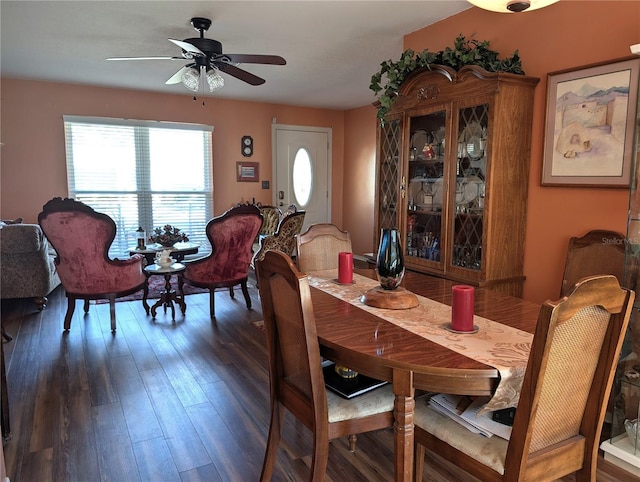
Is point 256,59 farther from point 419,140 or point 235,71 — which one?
point 419,140

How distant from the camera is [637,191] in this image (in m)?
2.04

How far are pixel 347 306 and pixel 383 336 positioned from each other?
372 millimetres

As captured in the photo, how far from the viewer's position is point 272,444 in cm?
181

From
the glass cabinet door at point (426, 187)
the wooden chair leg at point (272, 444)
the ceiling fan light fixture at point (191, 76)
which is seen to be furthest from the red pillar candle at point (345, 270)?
the ceiling fan light fixture at point (191, 76)

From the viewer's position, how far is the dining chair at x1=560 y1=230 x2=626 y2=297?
232cm

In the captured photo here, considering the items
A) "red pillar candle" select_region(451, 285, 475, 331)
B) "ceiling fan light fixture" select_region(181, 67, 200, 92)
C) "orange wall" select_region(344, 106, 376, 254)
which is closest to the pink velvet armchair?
"ceiling fan light fixture" select_region(181, 67, 200, 92)

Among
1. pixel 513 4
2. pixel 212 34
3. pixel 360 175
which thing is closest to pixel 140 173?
pixel 212 34

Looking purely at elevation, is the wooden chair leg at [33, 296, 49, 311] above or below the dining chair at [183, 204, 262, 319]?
below

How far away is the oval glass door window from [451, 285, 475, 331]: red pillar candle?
588 cm

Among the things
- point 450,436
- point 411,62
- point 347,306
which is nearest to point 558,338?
point 450,436

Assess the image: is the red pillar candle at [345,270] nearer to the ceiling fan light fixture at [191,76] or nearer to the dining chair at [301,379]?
the dining chair at [301,379]

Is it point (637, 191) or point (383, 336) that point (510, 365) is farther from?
point (637, 191)

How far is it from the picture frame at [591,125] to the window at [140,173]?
16.1 ft

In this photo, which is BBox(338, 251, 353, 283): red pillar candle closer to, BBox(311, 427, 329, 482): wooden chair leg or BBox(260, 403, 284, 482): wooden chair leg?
BBox(260, 403, 284, 482): wooden chair leg
